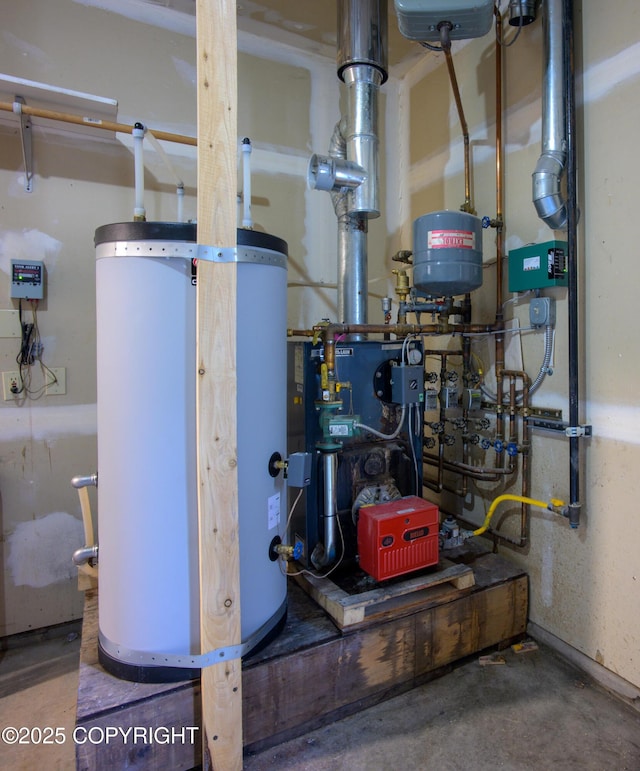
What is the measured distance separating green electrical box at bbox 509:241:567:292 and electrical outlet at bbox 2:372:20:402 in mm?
2269

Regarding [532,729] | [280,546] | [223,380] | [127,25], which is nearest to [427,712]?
[532,729]

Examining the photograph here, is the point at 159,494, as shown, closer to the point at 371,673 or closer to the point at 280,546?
the point at 280,546

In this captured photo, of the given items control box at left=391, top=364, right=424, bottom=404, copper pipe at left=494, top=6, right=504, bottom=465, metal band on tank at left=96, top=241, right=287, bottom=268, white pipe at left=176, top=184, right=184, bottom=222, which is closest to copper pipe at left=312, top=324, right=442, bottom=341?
control box at left=391, top=364, right=424, bottom=404

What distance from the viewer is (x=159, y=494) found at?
4.25 feet

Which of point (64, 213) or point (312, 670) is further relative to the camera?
point (64, 213)

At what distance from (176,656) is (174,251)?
3.93 ft

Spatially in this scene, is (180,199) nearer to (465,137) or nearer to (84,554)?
(465,137)

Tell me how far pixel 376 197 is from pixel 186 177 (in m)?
0.98

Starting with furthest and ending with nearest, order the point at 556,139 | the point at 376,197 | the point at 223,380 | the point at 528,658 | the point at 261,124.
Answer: the point at 261,124
the point at 376,197
the point at 528,658
the point at 556,139
the point at 223,380

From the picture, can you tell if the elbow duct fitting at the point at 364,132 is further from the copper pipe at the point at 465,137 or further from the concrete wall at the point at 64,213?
the concrete wall at the point at 64,213

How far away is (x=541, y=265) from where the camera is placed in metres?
1.80

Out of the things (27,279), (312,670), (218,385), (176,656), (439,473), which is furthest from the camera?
(439,473)

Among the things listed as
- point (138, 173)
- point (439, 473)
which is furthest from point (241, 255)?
point (439, 473)

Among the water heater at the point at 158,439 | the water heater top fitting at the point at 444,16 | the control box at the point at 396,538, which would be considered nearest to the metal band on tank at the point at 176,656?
the water heater at the point at 158,439
